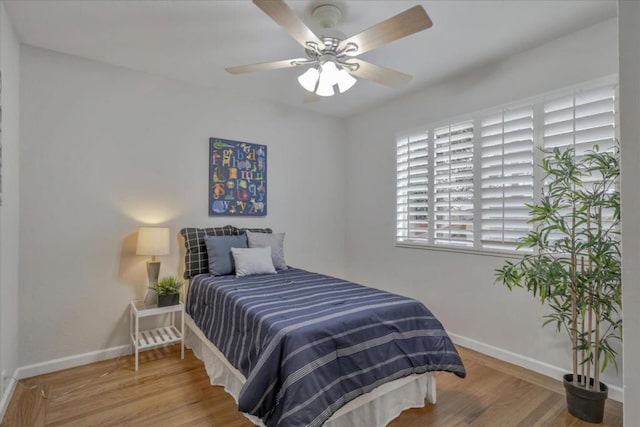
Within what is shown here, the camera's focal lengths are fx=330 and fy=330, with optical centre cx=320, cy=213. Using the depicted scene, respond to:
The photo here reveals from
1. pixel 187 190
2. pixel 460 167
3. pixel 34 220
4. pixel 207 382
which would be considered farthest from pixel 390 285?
pixel 34 220

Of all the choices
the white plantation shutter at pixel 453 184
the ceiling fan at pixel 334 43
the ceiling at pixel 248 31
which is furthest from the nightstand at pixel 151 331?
the white plantation shutter at pixel 453 184

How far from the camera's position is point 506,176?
277 centimetres

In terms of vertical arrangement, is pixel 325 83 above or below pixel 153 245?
above

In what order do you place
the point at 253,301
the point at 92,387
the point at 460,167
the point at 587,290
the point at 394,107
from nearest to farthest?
the point at 587,290 → the point at 253,301 → the point at 92,387 → the point at 460,167 → the point at 394,107

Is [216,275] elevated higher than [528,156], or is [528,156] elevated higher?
[528,156]

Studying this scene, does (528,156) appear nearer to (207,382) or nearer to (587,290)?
(587,290)

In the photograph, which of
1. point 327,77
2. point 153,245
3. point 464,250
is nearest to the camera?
point 327,77

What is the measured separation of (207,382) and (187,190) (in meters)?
1.78

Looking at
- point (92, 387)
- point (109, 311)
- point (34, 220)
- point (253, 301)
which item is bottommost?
point (92, 387)

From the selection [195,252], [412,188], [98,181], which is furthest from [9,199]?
[412,188]

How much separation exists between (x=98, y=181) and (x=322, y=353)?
8.07 ft

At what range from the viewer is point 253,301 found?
2.16 meters

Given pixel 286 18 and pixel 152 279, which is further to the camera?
pixel 152 279

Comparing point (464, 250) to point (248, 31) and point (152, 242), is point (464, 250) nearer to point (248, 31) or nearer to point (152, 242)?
point (248, 31)
